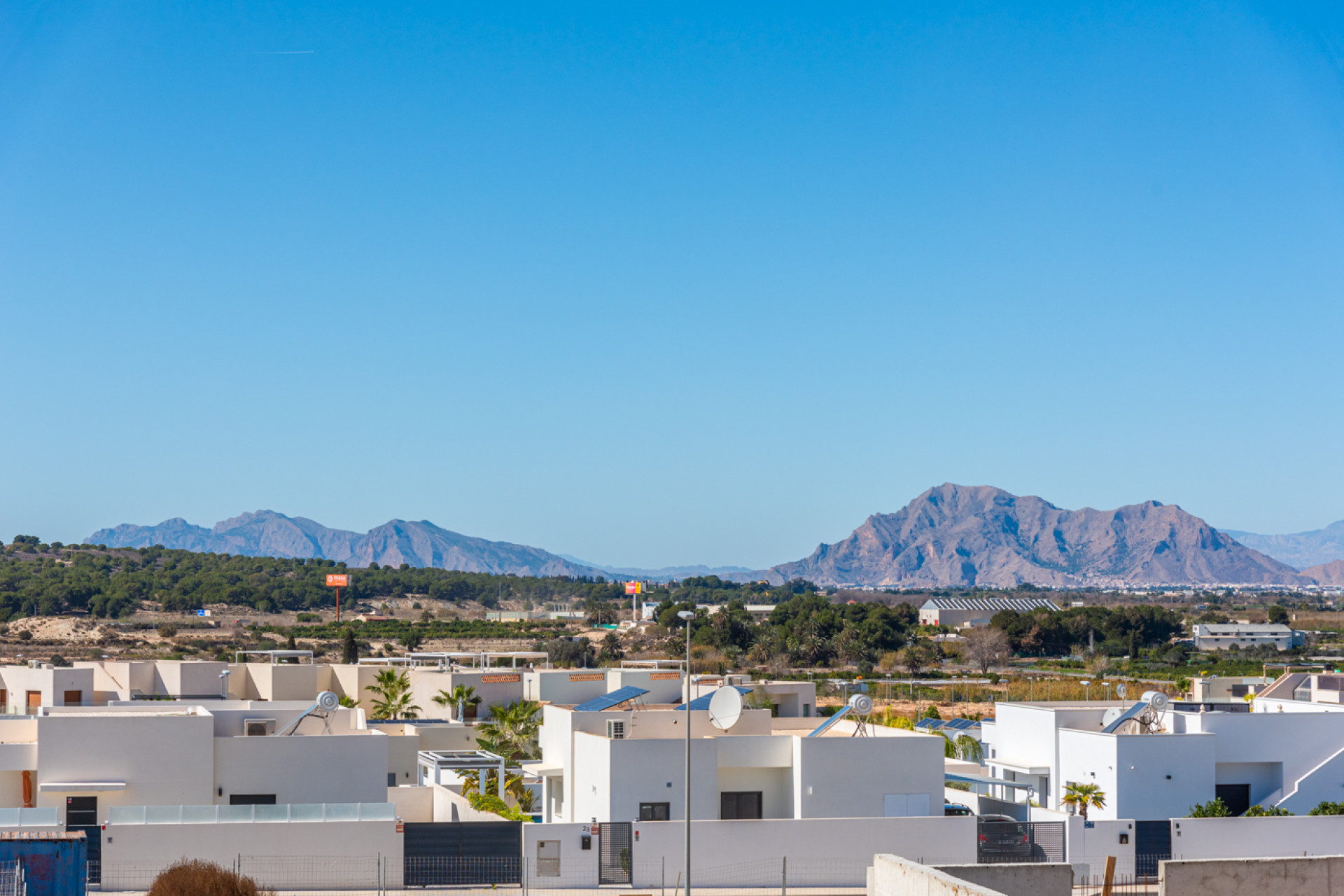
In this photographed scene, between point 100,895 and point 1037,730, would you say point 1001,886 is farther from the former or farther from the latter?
point 1037,730

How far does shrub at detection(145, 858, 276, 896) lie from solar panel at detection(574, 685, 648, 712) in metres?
15.5

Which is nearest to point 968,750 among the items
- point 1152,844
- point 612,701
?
point 1152,844

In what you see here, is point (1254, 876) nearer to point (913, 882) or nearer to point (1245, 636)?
point (913, 882)

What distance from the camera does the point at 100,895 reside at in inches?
1074

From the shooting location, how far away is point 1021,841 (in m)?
→ 32.1

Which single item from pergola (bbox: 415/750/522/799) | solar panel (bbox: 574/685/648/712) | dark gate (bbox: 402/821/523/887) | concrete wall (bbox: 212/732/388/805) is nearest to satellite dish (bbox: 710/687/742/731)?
solar panel (bbox: 574/685/648/712)

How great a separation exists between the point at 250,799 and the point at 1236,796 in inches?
1135

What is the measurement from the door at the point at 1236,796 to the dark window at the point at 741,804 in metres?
16.1

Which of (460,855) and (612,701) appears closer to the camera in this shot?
(460,855)

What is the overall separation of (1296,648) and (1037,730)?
109m

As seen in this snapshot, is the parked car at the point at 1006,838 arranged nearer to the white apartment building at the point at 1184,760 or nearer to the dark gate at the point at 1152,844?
the dark gate at the point at 1152,844

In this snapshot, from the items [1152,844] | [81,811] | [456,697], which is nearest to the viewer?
[81,811]

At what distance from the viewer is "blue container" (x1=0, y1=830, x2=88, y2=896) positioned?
76.9ft

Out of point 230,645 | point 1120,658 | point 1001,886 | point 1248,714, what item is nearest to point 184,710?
point 1001,886
